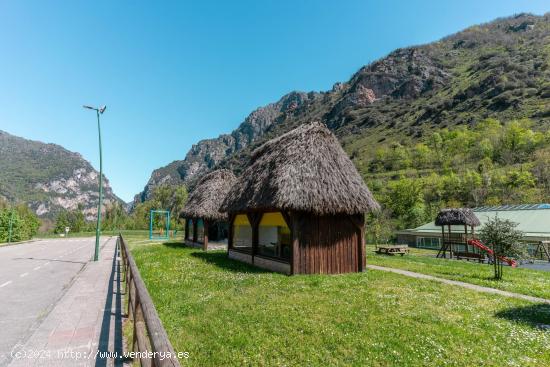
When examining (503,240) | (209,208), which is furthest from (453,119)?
(503,240)

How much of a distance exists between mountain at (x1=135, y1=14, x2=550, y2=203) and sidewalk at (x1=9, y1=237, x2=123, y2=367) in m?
66.2

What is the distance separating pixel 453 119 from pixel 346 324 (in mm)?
108087

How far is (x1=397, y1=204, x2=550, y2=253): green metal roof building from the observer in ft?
89.9

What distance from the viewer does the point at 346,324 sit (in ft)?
22.5

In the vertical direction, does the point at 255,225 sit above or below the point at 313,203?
below

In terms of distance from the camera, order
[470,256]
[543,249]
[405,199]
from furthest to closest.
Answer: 1. [405,199]
2. [543,249]
3. [470,256]

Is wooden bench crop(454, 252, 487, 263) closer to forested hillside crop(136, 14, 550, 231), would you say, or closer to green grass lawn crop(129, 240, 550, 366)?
green grass lawn crop(129, 240, 550, 366)

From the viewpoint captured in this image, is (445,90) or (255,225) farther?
(445,90)

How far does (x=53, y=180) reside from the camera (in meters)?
184

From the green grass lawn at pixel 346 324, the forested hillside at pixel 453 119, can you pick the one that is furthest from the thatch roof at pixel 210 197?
the forested hillside at pixel 453 119

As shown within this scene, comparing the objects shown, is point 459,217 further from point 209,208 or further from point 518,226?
point 209,208

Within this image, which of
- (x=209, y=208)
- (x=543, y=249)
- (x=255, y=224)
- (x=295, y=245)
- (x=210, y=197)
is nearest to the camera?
(x=295, y=245)

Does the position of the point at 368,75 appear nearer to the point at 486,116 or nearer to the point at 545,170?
the point at 486,116

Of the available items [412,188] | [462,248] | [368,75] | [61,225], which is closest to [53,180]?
[61,225]
